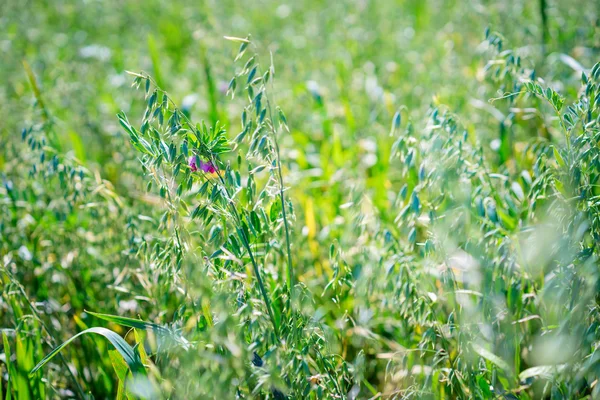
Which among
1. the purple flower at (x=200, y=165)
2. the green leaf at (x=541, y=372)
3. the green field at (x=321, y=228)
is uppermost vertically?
the purple flower at (x=200, y=165)

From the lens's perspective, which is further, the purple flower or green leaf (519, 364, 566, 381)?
green leaf (519, 364, 566, 381)

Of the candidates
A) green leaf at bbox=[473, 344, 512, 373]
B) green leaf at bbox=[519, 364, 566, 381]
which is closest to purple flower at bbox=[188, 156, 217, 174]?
green leaf at bbox=[473, 344, 512, 373]

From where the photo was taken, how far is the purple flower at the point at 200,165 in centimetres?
112

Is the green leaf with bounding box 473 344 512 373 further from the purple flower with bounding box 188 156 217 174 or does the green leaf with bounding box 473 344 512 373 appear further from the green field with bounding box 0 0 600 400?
the purple flower with bounding box 188 156 217 174

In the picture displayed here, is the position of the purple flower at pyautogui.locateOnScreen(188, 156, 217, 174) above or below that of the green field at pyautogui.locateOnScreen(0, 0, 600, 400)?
above

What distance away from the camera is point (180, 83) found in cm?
339

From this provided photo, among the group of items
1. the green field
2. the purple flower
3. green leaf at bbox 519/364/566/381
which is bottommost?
green leaf at bbox 519/364/566/381

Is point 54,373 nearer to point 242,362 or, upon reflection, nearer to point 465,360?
point 242,362

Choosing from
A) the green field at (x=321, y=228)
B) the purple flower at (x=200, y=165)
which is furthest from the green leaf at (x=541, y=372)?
the purple flower at (x=200, y=165)

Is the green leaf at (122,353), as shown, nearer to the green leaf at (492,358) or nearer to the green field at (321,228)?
the green field at (321,228)

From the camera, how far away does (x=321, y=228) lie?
2.14 meters

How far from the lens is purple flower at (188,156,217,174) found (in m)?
1.12

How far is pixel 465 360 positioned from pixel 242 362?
58 centimetres

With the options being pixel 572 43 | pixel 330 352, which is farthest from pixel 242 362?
pixel 572 43
